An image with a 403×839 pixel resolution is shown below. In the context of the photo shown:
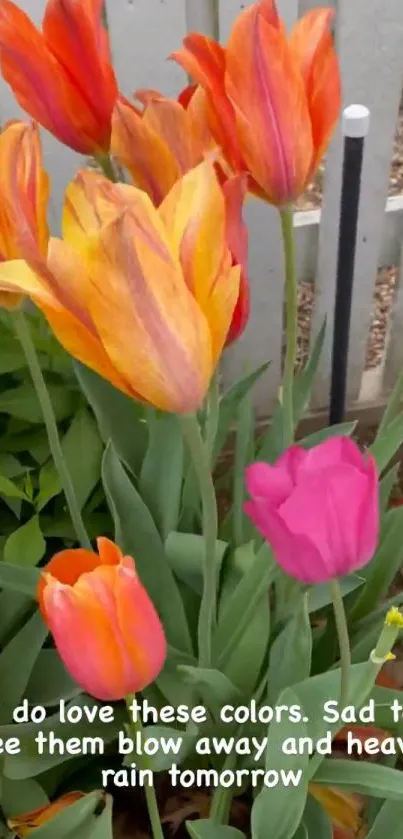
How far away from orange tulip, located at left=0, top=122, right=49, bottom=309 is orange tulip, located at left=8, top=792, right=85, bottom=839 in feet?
1.40

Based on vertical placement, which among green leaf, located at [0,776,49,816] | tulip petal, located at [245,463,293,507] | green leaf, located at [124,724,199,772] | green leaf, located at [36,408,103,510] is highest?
tulip petal, located at [245,463,293,507]

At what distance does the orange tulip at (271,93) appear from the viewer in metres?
0.50

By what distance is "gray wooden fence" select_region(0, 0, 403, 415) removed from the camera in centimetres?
94

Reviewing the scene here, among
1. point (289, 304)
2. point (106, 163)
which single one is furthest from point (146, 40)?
point (289, 304)

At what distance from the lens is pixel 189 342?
405 millimetres

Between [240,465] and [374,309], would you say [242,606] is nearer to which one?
[240,465]

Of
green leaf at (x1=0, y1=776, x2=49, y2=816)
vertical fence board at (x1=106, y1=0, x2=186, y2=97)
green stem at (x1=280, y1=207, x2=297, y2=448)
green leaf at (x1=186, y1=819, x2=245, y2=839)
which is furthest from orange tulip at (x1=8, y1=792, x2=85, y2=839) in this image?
vertical fence board at (x1=106, y1=0, x2=186, y2=97)

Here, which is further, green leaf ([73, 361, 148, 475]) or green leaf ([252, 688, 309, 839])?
green leaf ([73, 361, 148, 475])

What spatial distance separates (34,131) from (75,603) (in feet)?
0.79

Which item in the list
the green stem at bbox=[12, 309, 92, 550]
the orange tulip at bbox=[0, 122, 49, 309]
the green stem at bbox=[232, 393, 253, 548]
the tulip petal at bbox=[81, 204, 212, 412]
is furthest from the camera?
the green stem at bbox=[232, 393, 253, 548]

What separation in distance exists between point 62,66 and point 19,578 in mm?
348

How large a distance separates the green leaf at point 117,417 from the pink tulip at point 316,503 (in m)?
0.38

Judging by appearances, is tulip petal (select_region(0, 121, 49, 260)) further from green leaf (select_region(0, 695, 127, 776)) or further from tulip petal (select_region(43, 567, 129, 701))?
green leaf (select_region(0, 695, 127, 776))

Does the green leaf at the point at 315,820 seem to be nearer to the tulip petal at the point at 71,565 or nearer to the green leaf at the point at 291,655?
the green leaf at the point at 291,655
